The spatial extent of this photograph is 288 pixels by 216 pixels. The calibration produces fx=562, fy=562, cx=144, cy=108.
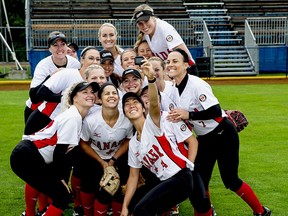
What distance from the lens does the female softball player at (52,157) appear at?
5.48 meters

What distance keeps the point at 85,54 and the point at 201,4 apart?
24631 millimetres

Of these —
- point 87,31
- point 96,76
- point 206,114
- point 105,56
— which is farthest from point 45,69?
point 87,31

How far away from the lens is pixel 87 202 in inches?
246

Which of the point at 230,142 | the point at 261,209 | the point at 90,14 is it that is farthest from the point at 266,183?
the point at 90,14

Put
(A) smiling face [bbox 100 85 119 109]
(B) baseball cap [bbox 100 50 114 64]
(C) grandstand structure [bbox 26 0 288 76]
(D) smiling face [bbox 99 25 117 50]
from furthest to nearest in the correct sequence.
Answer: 1. (C) grandstand structure [bbox 26 0 288 76]
2. (D) smiling face [bbox 99 25 117 50]
3. (B) baseball cap [bbox 100 50 114 64]
4. (A) smiling face [bbox 100 85 119 109]

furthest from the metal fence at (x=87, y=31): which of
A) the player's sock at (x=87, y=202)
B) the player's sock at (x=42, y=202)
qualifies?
the player's sock at (x=87, y=202)

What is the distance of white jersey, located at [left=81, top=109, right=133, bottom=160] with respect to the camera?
19.3 feet

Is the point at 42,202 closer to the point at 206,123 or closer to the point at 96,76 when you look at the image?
the point at 96,76

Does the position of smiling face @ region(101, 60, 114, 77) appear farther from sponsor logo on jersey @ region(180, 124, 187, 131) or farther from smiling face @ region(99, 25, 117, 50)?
sponsor logo on jersey @ region(180, 124, 187, 131)

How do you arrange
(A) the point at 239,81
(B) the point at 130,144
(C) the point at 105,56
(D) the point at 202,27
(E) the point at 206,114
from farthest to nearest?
(D) the point at 202,27 < (A) the point at 239,81 < (C) the point at 105,56 < (E) the point at 206,114 < (B) the point at 130,144

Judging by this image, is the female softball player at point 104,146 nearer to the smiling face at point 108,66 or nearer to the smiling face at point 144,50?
the smiling face at point 108,66

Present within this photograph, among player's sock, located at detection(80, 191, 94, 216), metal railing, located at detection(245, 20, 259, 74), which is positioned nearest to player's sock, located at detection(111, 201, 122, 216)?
player's sock, located at detection(80, 191, 94, 216)

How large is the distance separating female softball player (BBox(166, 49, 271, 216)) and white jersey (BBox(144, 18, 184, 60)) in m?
1.12

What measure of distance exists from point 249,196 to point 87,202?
1.78 meters
